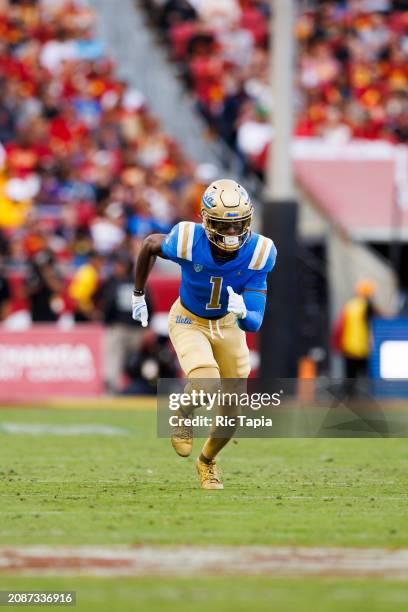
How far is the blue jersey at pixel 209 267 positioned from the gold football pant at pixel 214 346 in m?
0.10

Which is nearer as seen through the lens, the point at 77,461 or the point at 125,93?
the point at 77,461

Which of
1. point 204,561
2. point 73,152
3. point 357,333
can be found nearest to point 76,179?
point 73,152

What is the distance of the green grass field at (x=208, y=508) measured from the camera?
6.12 m

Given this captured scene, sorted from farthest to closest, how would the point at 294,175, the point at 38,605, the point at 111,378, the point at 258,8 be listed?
the point at 258,8, the point at 294,175, the point at 111,378, the point at 38,605

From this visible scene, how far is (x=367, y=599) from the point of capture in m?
5.99

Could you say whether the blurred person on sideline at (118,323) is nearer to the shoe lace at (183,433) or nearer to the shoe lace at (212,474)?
the shoe lace at (212,474)

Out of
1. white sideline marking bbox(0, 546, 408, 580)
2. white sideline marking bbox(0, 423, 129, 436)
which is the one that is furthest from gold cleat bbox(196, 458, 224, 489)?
white sideline marking bbox(0, 423, 129, 436)

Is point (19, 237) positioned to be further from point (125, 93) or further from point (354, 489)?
point (354, 489)

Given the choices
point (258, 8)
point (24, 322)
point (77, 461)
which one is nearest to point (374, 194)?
point (24, 322)

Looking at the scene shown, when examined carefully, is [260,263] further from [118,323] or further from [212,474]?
[118,323]

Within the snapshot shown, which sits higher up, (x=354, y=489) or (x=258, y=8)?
(x=258, y=8)

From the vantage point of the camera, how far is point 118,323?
20578 millimetres

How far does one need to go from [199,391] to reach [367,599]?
11.9 feet

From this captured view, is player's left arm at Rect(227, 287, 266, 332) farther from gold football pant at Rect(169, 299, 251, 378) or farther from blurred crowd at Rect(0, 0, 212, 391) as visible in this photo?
blurred crowd at Rect(0, 0, 212, 391)
